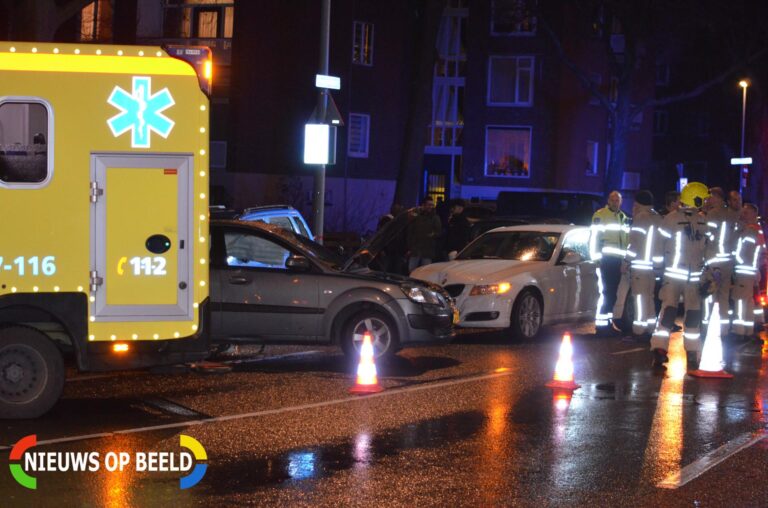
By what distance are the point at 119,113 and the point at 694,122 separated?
210 ft

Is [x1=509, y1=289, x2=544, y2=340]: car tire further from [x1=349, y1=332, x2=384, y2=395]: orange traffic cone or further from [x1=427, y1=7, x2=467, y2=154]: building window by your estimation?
[x1=427, y1=7, x2=467, y2=154]: building window

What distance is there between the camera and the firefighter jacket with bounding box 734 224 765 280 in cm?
1633

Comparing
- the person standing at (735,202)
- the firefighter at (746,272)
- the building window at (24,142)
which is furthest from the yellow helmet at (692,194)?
the building window at (24,142)

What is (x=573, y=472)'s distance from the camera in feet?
26.6

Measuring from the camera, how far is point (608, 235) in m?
16.6

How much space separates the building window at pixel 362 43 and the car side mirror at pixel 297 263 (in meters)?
30.5

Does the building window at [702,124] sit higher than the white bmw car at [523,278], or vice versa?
the building window at [702,124]

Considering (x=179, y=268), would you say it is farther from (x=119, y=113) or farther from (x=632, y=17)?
(x=632, y=17)

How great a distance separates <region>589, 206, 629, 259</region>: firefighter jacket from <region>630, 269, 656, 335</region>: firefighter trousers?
223 centimetres

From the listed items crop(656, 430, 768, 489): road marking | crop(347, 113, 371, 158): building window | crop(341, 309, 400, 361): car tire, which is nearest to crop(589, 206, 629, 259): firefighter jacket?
crop(341, 309, 400, 361): car tire

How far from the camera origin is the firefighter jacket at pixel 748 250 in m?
16.3

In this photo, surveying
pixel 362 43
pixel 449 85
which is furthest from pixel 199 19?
pixel 449 85

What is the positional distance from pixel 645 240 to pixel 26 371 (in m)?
7.53

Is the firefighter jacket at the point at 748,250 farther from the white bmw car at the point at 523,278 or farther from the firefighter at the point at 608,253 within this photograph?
the white bmw car at the point at 523,278
